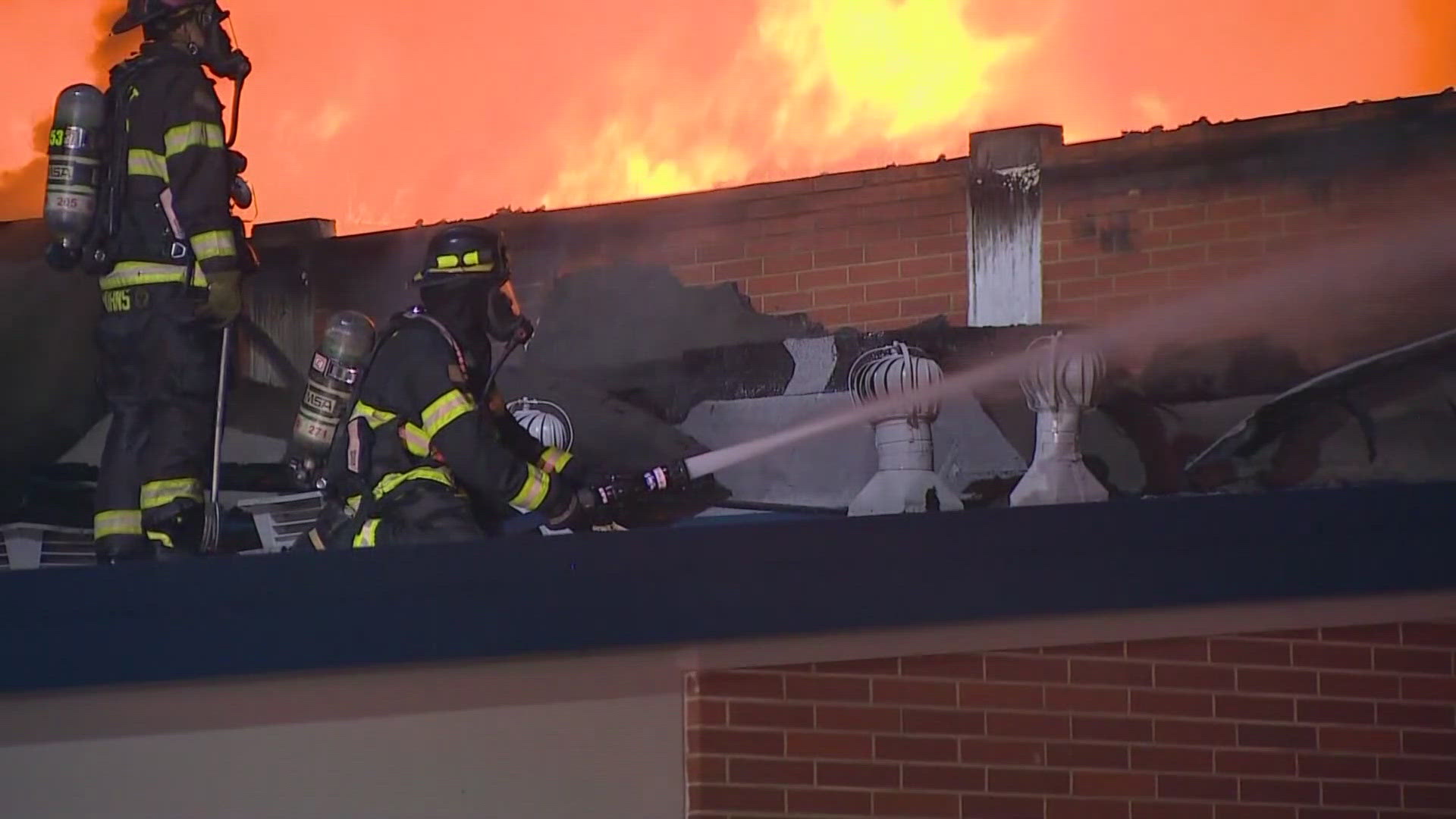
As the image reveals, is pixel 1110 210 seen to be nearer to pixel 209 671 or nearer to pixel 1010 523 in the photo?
pixel 1010 523

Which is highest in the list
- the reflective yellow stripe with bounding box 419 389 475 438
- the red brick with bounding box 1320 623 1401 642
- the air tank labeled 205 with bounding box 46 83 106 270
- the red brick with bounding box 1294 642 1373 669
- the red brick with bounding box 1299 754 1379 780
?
the air tank labeled 205 with bounding box 46 83 106 270

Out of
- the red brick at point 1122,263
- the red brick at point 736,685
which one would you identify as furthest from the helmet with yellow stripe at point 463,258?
the red brick at point 736,685

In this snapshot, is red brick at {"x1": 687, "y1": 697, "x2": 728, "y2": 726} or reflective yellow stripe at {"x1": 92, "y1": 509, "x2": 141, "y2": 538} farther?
reflective yellow stripe at {"x1": 92, "y1": 509, "x2": 141, "y2": 538}

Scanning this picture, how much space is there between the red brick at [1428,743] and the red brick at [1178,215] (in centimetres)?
247

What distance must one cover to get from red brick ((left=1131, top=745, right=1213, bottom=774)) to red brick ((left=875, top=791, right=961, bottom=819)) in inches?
18.2

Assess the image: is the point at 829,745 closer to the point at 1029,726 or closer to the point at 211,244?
the point at 1029,726

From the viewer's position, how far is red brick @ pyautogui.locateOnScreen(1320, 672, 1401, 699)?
13.9ft

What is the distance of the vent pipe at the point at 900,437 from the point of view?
6.29m

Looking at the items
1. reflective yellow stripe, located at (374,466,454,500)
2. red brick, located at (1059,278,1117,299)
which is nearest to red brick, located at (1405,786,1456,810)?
red brick, located at (1059,278,1117,299)

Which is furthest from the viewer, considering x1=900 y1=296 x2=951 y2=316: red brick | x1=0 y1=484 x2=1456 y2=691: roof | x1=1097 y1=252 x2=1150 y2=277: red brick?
x1=900 y1=296 x2=951 y2=316: red brick

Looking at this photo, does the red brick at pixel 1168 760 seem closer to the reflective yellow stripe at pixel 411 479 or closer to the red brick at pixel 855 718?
the red brick at pixel 855 718

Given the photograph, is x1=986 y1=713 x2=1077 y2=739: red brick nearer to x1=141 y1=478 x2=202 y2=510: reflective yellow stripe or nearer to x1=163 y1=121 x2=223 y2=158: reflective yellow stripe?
x1=141 y1=478 x2=202 y2=510: reflective yellow stripe

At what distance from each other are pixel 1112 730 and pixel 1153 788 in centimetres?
17

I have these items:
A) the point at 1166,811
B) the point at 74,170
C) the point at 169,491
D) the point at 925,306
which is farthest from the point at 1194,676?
the point at 74,170
